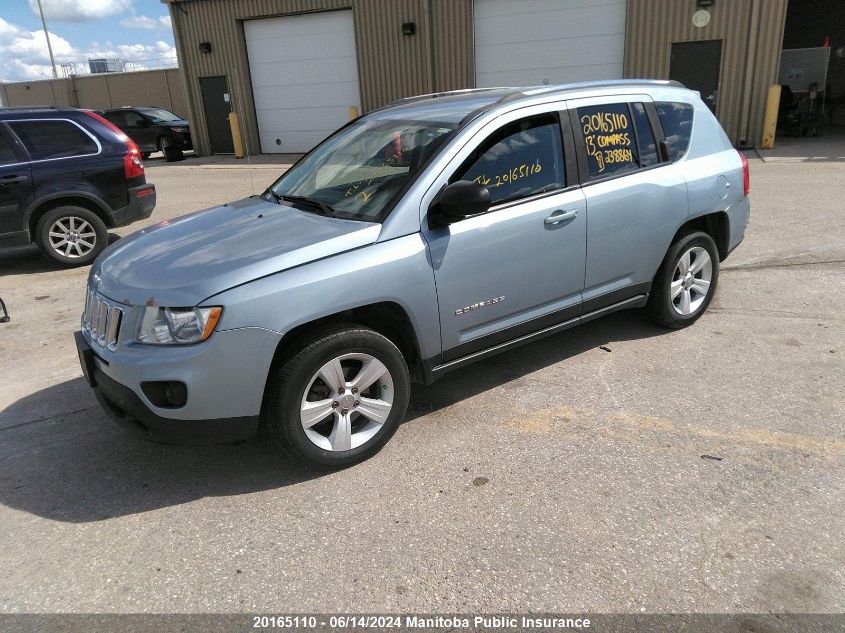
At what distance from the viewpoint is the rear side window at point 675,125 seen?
4473mm

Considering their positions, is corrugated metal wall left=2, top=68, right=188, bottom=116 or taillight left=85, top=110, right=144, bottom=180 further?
corrugated metal wall left=2, top=68, right=188, bottom=116

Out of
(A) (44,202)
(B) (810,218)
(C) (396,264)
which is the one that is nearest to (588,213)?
(C) (396,264)

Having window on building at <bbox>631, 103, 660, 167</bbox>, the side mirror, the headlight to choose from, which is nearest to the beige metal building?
window on building at <bbox>631, 103, 660, 167</bbox>

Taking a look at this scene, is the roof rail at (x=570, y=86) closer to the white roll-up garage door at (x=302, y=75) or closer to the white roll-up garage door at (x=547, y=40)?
the white roll-up garage door at (x=547, y=40)

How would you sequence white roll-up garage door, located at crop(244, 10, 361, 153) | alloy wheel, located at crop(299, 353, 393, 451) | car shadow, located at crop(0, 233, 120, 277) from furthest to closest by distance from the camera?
white roll-up garage door, located at crop(244, 10, 361, 153), car shadow, located at crop(0, 233, 120, 277), alloy wheel, located at crop(299, 353, 393, 451)

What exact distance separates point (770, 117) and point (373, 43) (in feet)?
32.8

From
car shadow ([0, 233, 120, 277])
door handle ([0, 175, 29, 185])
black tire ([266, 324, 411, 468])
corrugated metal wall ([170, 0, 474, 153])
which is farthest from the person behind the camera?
corrugated metal wall ([170, 0, 474, 153])

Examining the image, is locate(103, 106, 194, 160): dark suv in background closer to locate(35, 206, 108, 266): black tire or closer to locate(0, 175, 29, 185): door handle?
locate(35, 206, 108, 266): black tire

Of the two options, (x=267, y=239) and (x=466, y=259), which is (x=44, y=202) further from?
(x=466, y=259)

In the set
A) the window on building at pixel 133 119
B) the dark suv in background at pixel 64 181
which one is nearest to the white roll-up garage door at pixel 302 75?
the window on building at pixel 133 119

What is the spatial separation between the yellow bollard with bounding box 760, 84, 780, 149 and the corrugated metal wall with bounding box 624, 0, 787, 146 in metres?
0.26

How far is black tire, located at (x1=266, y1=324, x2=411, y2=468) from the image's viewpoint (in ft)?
9.79

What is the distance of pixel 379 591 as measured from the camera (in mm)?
2473

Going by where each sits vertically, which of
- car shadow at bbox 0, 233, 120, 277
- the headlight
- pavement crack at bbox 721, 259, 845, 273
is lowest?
pavement crack at bbox 721, 259, 845, 273
